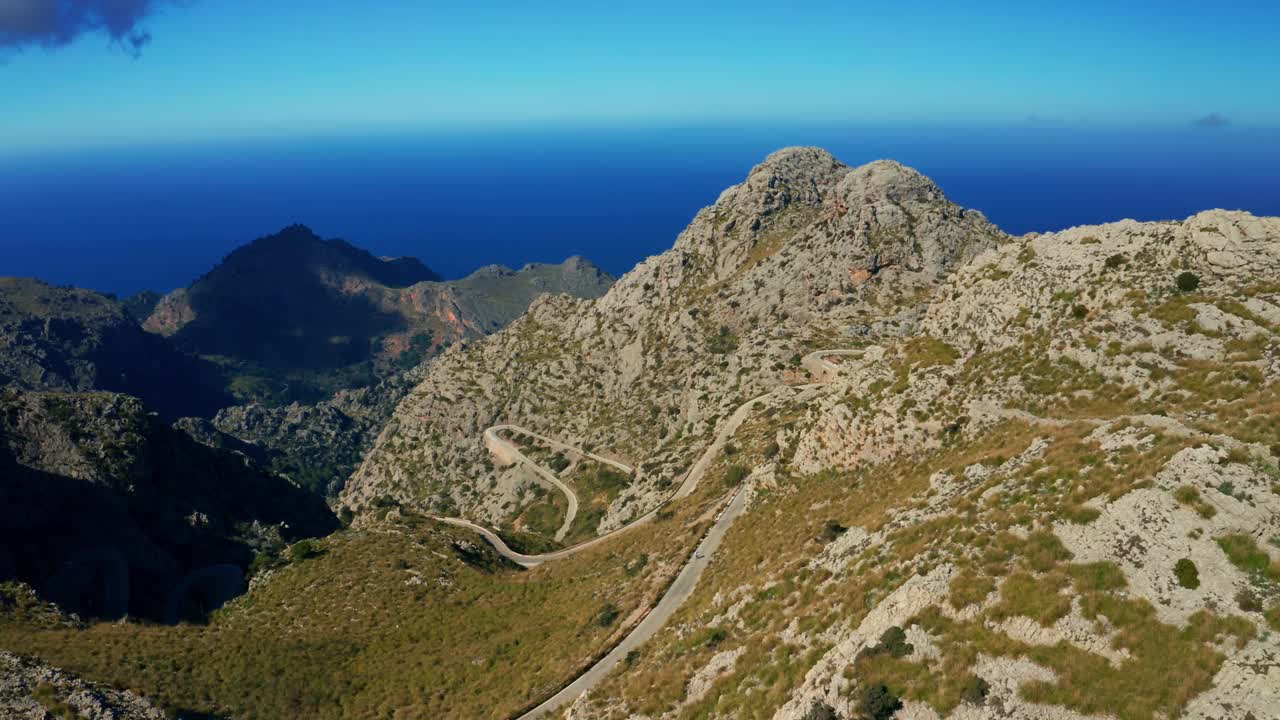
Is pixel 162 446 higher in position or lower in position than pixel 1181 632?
lower

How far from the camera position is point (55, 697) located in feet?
103

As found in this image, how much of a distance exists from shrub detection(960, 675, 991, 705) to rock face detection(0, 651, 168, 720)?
1442 inches

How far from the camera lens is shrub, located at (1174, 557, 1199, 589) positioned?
1947cm

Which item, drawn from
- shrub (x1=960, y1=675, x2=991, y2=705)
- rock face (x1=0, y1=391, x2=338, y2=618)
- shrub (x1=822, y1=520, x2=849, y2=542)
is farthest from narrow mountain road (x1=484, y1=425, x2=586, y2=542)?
shrub (x1=960, y1=675, x2=991, y2=705)

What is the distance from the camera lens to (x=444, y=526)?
7375cm

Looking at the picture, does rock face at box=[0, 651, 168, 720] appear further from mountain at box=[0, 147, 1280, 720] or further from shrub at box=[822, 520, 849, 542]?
shrub at box=[822, 520, 849, 542]

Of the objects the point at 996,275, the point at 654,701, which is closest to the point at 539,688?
the point at 654,701

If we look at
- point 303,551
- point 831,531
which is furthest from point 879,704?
point 303,551

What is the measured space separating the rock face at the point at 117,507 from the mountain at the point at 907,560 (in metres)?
12.6

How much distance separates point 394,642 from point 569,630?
13.4 m

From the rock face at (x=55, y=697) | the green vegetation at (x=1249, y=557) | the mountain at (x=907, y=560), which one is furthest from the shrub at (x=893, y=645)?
the rock face at (x=55, y=697)

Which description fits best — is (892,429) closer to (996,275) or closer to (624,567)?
(996,275)

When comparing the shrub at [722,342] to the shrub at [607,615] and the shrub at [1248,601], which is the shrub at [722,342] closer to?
the shrub at [607,615]

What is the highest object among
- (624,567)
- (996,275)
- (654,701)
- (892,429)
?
(996,275)
